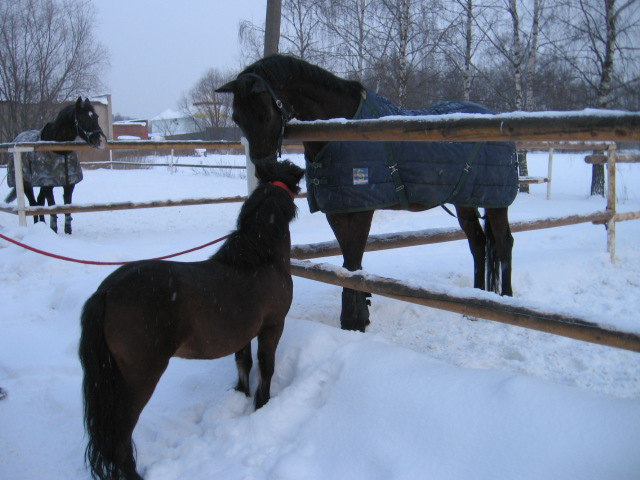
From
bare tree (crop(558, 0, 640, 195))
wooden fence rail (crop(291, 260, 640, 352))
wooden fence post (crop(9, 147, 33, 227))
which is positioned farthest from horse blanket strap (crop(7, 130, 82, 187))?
bare tree (crop(558, 0, 640, 195))

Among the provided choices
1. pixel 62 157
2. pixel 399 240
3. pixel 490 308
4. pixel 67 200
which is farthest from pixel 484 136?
pixel 67 200

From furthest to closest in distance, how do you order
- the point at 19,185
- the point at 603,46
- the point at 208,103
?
the point at 208,103, the point at 603,46, the point at 19,185

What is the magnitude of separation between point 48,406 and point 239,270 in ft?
4.66

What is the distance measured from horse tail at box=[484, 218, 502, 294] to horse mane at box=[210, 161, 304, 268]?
2365mm

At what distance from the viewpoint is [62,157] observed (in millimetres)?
7652

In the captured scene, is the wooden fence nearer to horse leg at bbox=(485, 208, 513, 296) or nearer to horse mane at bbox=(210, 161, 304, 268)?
horse mane at bbox=(210, 161, 304, 268)

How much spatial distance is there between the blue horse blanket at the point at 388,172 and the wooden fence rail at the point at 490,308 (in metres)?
0.54

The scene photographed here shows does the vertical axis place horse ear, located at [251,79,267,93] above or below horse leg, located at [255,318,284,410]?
above

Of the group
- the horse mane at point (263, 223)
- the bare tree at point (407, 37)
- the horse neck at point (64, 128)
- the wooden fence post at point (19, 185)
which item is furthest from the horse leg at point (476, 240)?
the bare tree at point (407, 37)

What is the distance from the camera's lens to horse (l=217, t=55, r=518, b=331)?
283 cm

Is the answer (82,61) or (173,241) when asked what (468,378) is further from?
(82,61)

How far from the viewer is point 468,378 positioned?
213 centimetres

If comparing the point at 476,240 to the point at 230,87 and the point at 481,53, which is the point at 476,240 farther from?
the point at 481,53

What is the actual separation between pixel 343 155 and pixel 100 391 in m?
2.00
